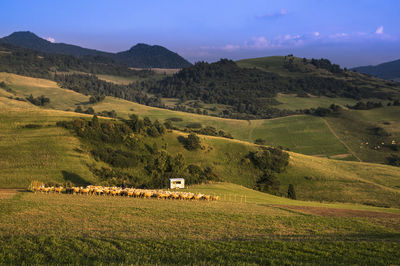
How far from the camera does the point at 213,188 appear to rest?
151 ft

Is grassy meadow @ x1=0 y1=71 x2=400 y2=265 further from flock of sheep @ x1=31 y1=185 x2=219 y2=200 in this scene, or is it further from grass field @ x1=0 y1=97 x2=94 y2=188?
flock of sheep @ x1=31 y1=185 x2=219 y2=200

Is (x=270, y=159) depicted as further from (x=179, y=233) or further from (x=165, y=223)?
(x=179, y=233)

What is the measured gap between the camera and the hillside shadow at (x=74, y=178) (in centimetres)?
4791

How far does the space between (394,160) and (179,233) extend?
9226 centimetres

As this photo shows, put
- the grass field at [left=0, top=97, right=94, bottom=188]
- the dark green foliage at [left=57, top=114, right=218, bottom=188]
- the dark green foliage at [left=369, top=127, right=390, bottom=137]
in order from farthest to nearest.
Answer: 1. the dark green foliage at [left=369, top=127, right=390, bottom=137]
2. the dark green foliage at [left=57, top=114, right=218, bottom=188]
3. the grass field at [left=0, top=97, right=94, bottom=188]

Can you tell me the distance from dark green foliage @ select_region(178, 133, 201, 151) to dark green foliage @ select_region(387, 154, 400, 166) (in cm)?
5611

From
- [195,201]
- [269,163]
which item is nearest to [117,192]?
[195,201]

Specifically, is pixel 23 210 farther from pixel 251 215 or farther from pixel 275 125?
pixel 275 125

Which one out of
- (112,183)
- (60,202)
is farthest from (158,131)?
(60,202)

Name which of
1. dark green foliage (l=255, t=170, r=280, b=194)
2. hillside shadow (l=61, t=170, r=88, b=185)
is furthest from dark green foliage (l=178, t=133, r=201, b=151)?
hillside shadow (l=61, t=170, r=88, b=185)

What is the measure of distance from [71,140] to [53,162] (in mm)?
10185

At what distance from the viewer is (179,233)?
2073cm

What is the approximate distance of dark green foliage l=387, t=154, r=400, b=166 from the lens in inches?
3664

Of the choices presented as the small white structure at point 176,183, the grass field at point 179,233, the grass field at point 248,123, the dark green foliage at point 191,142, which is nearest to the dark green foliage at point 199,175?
the small white structure at point 176,183
